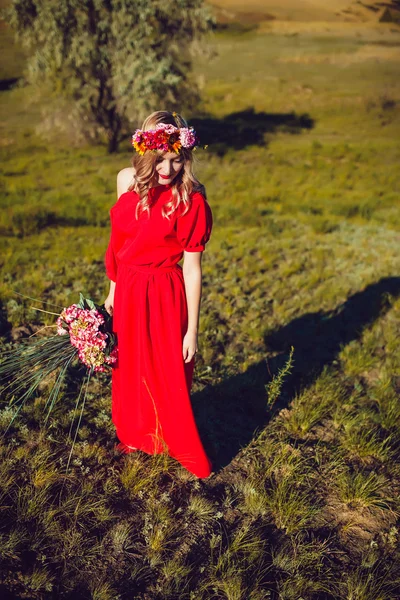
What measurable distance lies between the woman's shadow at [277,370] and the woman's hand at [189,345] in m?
1.07

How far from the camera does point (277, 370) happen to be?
15.1 ft

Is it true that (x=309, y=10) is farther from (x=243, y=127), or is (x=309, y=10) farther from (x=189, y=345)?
(x=189, y=345)

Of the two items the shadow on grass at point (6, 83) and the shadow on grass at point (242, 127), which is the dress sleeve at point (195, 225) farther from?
the shadow on grass at point (6, 83)

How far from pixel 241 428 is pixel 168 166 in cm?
238

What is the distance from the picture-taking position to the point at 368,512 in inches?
120

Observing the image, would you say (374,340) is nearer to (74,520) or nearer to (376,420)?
(376,420)

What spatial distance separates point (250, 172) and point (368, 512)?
12388 millimetres

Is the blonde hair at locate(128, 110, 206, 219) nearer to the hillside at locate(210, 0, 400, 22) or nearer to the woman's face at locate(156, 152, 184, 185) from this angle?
the woman's face at locate(156, 152, 184, 185)

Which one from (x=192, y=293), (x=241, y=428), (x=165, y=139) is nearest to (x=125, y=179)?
(x=165, y=139)

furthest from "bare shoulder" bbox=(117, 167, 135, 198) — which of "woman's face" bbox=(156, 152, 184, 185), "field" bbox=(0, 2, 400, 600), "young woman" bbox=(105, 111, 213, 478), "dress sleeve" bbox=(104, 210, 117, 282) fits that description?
"field" bbox=(0, 2, 400, 600)

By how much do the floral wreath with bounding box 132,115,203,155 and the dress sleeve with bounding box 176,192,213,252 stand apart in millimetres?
293

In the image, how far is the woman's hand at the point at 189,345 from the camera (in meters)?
2.74

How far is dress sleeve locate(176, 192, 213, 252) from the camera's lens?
246cm

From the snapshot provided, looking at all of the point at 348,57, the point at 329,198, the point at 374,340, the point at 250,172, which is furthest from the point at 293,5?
the point at 374,340
